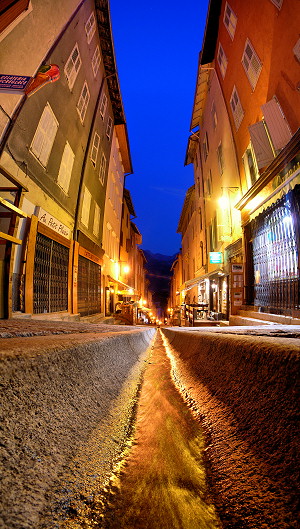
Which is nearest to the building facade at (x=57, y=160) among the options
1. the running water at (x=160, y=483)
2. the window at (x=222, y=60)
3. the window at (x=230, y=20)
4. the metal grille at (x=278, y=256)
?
the running water at (x=160, y=483)

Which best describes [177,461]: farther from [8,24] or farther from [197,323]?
[197,323]

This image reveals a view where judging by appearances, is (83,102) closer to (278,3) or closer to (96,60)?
(96,60)

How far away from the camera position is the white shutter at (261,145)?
877cm

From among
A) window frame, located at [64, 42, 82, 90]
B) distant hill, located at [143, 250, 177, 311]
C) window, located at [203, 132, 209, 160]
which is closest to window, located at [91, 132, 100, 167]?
window frame, located at [64, 42, 82, 90]

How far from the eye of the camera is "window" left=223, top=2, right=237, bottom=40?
11056 millimetres

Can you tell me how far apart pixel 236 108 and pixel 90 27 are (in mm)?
8083

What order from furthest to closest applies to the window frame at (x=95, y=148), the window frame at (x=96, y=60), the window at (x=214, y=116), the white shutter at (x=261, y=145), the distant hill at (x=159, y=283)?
1. the distant hill at (x=159, y=283)
2. the window at (x=214, y=116)
3. the window frame at (x=95, y=148)
4. the window frame at (x=96, y=60)
5. the white shutter at (x=261, y=145)

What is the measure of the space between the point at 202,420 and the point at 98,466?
0.84 m

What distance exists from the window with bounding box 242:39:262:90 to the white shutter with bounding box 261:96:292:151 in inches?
86.8

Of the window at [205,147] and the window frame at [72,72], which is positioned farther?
the window at [205,147]

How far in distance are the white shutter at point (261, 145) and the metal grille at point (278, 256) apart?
1792mm

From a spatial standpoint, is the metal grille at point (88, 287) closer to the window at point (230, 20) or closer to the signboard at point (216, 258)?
the signboard at point (216, 258)

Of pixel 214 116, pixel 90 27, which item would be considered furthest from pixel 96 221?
pixel 214 116

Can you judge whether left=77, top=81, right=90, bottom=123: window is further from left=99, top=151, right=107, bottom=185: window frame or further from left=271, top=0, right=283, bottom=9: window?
left=271, top=0, right=283, bottom=9: window
